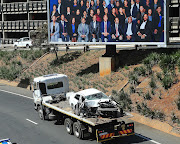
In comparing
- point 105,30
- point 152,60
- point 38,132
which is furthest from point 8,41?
point 38,132

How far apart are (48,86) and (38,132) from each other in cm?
440

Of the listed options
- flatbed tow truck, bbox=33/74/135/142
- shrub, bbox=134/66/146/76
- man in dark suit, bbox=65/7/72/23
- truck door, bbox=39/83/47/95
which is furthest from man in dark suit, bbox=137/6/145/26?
truck door, bbox=39/83/47/95

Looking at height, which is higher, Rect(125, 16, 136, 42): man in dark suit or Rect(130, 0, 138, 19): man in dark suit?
Rect(130, 0, 138, 19): man in dark suit

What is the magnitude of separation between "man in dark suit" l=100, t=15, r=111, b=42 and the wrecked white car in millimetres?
12724

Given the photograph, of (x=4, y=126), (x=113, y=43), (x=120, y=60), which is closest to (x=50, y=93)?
(x=4, y=126)

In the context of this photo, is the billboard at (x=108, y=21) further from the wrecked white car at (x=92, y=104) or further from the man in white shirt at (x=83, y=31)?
the wrecked white car at (x=92, y=104)

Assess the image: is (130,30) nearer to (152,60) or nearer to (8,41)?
(152,60)

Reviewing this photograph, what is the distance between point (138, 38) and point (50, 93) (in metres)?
10.7

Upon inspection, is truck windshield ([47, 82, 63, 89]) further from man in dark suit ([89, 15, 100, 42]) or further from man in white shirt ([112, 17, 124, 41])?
man in dark suit ([89, 15, 100, 42])

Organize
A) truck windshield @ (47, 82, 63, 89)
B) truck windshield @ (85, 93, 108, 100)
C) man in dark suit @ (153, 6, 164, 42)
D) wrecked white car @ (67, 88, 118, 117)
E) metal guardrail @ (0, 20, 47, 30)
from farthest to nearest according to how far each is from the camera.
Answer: metal guardrail @ (0, 20, 47, 30), man in dark suit @ (153, 6, 164, 42), truck windshield @ (47, 82, 63, 89), truck windshield @ (85, 93, 108, 100), wrecked white car @ (67, 88, 118, 117)

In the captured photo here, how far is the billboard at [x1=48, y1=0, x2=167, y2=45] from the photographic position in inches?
1222

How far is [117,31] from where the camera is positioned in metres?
33.5

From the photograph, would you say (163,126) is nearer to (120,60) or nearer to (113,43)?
(113,43)

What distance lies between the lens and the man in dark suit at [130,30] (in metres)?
32.3
